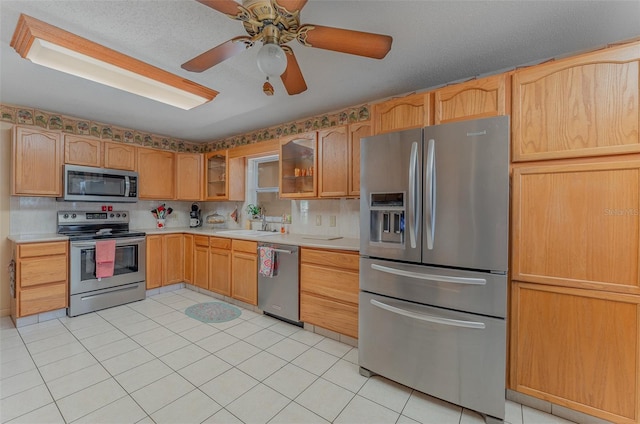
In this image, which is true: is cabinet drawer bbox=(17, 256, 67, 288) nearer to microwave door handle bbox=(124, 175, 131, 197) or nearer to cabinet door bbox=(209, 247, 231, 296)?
microwave door handle bbox=(124, 175, 131, 197)

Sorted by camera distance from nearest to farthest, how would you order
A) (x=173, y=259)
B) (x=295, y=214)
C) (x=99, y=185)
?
1. (x=99, y=185)
2. (x=295, y=214)
3. (x=173, y=259)

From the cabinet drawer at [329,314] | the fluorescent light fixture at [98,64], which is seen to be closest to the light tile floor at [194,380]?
the cabinet drawer at [329,314]

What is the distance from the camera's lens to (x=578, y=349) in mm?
1558

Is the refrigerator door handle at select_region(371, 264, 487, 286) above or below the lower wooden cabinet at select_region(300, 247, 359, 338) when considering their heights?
above

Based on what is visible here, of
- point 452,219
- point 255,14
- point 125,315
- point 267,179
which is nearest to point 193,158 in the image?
point 267,179

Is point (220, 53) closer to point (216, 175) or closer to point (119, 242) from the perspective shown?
point (119, 242)

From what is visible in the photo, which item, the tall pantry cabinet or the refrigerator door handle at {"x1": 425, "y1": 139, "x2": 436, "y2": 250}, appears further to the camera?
the refrigerator door handle at {"x1": 425, "y1": 139, "x2": 436, "y2": 250}

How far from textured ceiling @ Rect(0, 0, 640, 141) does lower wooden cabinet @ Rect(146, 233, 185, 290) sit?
6.05 feet

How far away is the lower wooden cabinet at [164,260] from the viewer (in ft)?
12.4

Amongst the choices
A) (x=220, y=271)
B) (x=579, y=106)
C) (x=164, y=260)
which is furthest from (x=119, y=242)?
(x=579, y=106)

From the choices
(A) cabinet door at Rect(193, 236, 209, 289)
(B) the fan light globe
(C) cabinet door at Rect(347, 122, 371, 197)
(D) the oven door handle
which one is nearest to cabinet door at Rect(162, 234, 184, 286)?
(A) cabinet door at Rect(193, 236, 209, 289)

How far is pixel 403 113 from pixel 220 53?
1.34 metres

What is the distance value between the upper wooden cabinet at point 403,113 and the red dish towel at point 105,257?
131 inches

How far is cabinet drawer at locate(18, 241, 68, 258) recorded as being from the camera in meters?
2.77
